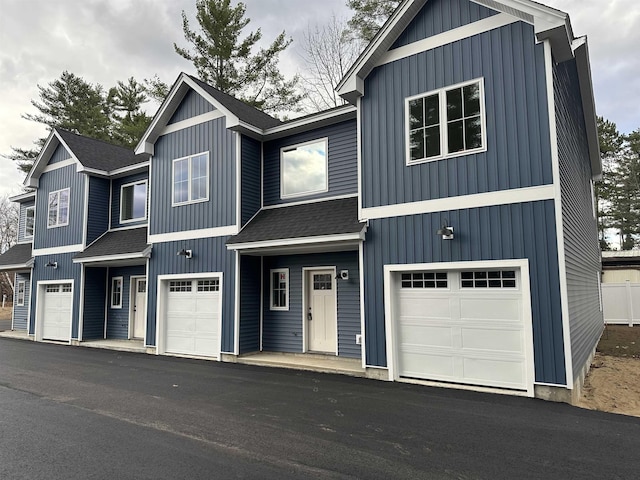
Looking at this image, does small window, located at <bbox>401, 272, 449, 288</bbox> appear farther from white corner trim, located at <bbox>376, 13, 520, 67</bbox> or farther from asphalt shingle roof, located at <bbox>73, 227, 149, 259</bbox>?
asphalt shingle roof, located at <bbox>73, 227, 149, 259</bbox>

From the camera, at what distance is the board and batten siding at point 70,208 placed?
14398 millimetres

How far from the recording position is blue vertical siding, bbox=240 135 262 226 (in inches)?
420

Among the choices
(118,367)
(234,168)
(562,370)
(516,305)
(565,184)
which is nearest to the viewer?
(562,370)

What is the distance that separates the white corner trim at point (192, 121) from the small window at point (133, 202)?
2773 millimetres

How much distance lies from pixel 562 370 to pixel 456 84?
4.92 metres

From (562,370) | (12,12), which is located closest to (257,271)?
(562,370)

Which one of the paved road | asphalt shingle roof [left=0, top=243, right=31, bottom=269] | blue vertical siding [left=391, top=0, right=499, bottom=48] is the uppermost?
blue vertical siding [left=391, top=0, right=499, bottom=48]

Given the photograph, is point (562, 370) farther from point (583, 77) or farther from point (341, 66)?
point (341, 66)

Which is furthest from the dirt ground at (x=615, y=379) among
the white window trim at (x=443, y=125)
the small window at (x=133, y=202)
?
the small window at (x=133, y=202)

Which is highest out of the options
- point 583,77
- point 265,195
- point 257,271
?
point 583,77

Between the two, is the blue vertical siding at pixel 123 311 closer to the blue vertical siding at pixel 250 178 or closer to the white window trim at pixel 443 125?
the blue vertical siding at pixel 250 178

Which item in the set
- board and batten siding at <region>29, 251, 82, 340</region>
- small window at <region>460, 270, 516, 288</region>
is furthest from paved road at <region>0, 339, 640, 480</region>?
board and batten siding at <region>29, 251, 82, 340</region>

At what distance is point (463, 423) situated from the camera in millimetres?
5324

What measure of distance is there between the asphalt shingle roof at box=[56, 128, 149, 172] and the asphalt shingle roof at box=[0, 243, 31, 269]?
4.79 meters
